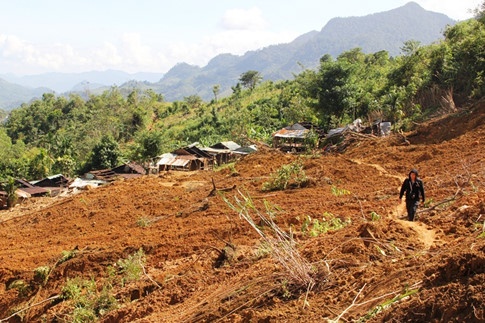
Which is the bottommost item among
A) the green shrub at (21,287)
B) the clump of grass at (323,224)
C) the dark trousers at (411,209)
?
the green shrub at (21,287)

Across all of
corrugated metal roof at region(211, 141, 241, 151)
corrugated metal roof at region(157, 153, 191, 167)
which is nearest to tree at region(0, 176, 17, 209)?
corrugated metal roof at region(157, 153, 191, 167)

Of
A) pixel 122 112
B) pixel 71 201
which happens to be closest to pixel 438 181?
pixel 71 201

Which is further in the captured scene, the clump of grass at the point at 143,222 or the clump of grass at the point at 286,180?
the clump of grass at the point at 286,180

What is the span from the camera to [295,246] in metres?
6.02

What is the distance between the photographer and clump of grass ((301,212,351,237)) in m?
7.64

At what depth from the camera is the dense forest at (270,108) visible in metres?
22.5

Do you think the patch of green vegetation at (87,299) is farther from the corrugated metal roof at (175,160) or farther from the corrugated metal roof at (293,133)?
the corrugated metal roof at (175,160)

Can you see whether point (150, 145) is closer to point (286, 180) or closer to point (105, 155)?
point (105, 155)

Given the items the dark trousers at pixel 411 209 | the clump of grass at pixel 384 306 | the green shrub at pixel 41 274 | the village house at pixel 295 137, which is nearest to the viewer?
the clump of grass at pixel 384 306

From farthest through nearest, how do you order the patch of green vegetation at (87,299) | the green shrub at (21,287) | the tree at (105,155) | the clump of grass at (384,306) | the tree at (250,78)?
the tree at (250,78) → the tree at (105,155) → the green shrub at (21,287) → the patch of green vegetation at (87,299) → the clump of grass at (384,306)

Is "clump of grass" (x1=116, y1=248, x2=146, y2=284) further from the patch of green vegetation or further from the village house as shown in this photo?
the village house

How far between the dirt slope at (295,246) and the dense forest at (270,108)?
5.76 metres

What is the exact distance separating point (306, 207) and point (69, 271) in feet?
16.6

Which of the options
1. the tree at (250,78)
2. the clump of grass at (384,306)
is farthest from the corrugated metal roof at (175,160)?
the tree at (250,78)
